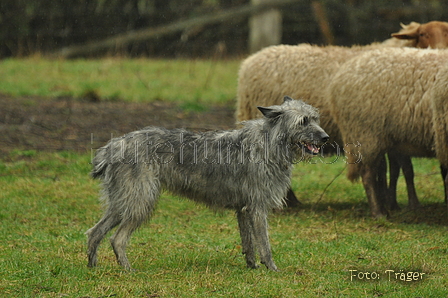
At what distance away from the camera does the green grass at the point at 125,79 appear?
49.6 ft

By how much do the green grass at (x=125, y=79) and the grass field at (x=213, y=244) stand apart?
4218 millimetres

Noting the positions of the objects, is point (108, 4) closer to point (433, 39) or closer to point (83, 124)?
point (83, 124)

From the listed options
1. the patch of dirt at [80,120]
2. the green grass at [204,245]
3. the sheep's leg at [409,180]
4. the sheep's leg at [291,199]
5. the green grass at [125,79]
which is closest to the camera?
the green grass at [204,245]

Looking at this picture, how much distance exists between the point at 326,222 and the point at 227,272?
2.67 meters

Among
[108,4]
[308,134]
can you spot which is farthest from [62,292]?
[108,4]

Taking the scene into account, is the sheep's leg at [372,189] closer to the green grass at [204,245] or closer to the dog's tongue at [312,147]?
the green grass at [204,245]

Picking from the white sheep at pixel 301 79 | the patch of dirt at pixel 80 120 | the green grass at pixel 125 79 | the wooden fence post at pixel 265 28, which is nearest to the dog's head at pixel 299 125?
the white sheep at pixel 301 79

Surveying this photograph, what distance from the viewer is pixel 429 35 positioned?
32.7 ft

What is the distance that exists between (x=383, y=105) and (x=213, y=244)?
264 cm

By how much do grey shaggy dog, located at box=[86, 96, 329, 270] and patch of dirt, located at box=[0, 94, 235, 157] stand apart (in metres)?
4.83

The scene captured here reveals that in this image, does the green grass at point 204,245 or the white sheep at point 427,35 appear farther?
the white sheep at point 427,35

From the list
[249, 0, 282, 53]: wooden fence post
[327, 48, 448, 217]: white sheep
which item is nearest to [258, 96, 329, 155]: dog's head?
[327, 48, 448, 217]: white sheep

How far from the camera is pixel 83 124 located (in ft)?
41.5

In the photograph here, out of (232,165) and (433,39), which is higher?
(433,39)
